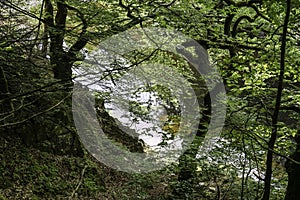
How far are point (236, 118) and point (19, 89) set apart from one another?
2.82 metres

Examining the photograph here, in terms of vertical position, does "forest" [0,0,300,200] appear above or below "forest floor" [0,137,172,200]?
above

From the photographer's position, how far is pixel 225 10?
14.9ft

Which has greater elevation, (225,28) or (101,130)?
(225,28)

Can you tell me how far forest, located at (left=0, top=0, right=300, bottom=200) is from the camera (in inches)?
152

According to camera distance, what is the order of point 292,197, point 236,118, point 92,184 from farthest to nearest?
1. point 92,184
2. point 236,118
3. point 292,197

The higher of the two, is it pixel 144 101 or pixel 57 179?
pixel 144 101

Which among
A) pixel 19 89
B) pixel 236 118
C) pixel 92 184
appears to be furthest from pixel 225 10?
pixel 92 184

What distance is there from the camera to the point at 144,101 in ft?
21.4

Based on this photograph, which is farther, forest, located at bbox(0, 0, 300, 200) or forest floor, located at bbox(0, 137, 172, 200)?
forest floor, located at bbox(0, 137, 172, 200)

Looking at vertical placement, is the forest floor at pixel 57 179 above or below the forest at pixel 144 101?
below

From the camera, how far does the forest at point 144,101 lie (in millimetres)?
3873

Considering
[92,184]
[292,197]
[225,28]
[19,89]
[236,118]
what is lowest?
[92,184]

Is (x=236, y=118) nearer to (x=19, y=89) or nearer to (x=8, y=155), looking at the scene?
(x=19, y=89)

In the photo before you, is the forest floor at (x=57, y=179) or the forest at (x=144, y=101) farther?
the forest floor at (x=57, y=179)
